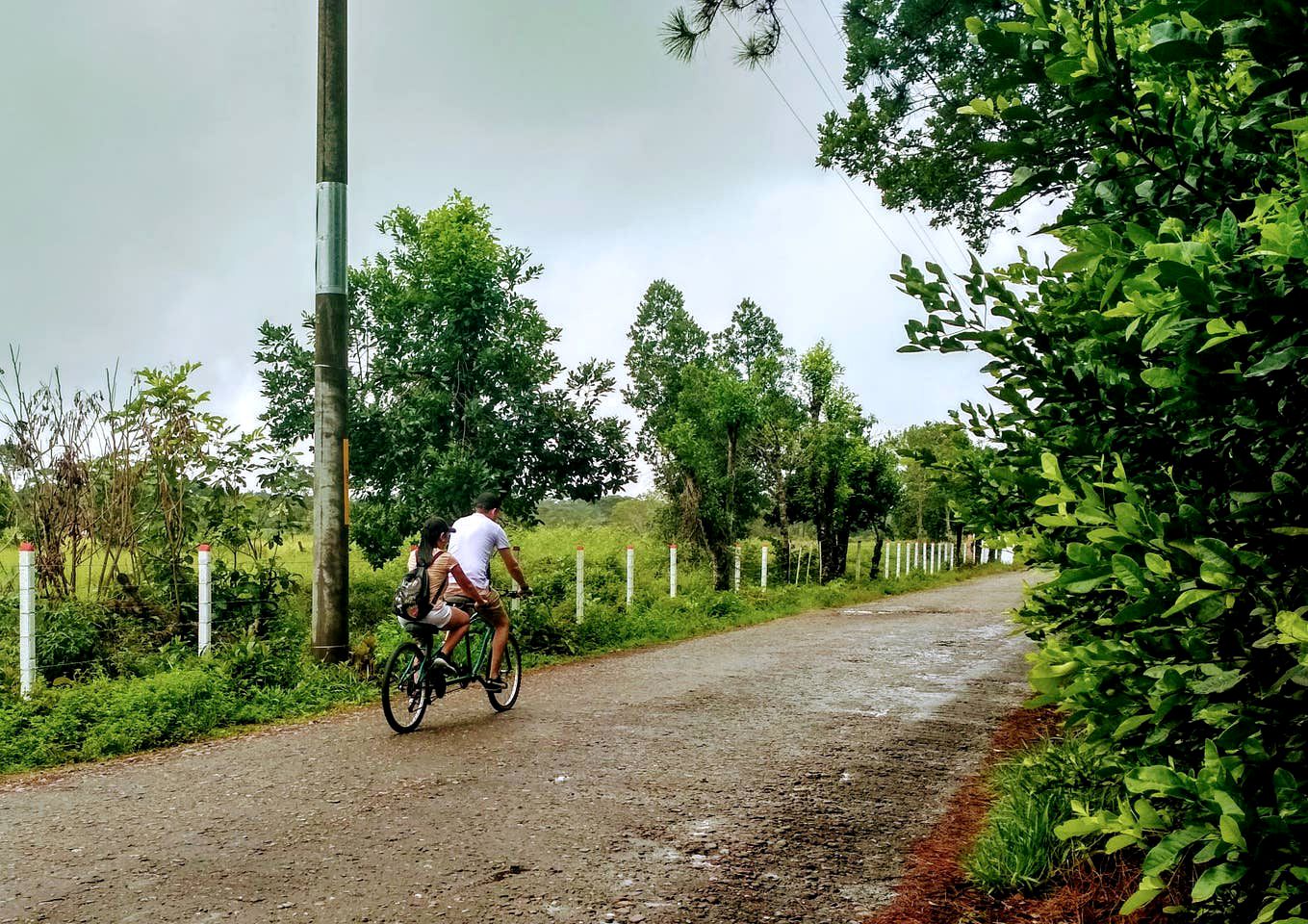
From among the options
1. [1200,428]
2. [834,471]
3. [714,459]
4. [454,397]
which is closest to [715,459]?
[714,459]

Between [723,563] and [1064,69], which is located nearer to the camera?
[1064,69]

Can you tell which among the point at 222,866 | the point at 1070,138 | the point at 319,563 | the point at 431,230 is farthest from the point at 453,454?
the point at 1070,138

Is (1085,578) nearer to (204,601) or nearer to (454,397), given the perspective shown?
(204,601)

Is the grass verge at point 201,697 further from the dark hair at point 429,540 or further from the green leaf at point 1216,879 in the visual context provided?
the green leaf at point 1216,879

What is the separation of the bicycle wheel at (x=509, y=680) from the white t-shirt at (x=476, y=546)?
763 mm

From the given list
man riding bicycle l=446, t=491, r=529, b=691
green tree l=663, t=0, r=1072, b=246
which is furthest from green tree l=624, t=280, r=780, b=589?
man riding bicycle l=446, t=491, r=529, b=691

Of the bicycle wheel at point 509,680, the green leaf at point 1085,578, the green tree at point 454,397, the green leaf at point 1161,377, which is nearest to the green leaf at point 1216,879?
the green leaf at point 1085,578

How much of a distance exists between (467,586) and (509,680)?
3.58 ft

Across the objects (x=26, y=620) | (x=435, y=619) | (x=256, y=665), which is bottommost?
(x=256, y=665)

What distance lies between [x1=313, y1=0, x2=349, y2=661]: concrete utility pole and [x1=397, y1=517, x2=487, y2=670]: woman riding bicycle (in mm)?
2253

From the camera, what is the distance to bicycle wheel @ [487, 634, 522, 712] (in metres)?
9.09

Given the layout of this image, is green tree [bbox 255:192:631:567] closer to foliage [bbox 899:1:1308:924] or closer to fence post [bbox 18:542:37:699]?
fence post [bbox 18:542:37:699]

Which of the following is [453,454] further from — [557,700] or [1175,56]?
[1175,56]

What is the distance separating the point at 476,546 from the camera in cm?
897
